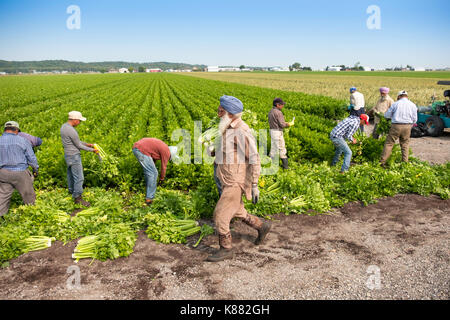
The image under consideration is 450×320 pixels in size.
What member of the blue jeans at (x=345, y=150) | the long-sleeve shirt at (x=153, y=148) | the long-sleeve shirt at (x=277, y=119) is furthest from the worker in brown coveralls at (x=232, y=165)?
the blue jeans at (x=345, y=150)

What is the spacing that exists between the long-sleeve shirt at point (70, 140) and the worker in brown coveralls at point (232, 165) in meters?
3.06

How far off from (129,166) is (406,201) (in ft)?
20.4

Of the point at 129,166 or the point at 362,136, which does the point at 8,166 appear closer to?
the point at 129,166

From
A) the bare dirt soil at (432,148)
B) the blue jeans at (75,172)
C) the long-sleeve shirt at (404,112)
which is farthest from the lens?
the bare dirt soil at (432,148)

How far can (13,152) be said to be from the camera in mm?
5008

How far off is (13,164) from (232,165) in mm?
3741

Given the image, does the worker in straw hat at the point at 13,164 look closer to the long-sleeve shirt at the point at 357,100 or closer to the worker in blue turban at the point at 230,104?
the worker in blue turban at the point at 230,104

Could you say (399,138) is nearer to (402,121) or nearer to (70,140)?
(402,121)

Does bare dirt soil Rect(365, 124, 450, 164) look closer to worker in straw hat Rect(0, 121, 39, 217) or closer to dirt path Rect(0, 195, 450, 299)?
dirt path Rect(0, 195, 450, 299)

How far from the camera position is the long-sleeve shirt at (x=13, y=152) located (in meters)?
4.95

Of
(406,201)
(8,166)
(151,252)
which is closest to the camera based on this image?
(151,252)

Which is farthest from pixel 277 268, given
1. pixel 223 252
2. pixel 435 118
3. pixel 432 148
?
pixel 435 118
